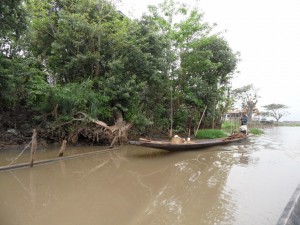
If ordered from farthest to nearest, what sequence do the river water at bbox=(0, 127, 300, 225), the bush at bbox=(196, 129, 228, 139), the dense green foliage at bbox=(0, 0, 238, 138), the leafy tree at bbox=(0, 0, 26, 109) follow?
the bush at bbox=(196, 129, 228, 139)
the dense green foliage at bbox=(0, 0, 238, 138)
the leafy tree at bbox=(0, 0, 26, 109)
the river water at bbox=(0, 127, 300, 225)

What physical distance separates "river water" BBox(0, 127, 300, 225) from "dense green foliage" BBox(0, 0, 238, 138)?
2569mm

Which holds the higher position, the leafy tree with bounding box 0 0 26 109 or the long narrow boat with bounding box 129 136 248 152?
the leafy tree with bounding box 0 0 26 109

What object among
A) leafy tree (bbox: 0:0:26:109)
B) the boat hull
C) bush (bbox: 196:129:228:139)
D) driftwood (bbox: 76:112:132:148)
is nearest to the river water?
the boat hull

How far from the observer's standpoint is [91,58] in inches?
455

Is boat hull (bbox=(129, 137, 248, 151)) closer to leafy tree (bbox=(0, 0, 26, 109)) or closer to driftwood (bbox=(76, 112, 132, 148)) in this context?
driftwood (bbox=(76, 112, 132, 148))

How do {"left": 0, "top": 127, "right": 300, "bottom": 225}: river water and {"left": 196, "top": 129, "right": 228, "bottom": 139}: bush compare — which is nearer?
{"left": 0, "top": 127, "right": 300, "bottom": 225}: river water

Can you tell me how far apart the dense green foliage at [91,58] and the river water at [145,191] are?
101 inches

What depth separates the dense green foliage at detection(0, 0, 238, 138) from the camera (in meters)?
10.1

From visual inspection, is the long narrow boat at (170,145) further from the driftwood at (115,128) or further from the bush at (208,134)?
the bush at (208,134)

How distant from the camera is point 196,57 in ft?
51.2

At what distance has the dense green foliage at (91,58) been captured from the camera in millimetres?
10052

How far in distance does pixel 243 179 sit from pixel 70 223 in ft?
15.7

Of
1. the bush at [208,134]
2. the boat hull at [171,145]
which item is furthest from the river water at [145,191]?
the bush at [208,134]

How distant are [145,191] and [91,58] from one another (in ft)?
25.2
